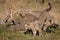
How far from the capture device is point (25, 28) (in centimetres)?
852

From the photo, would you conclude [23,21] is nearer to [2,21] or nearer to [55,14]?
[2,21]

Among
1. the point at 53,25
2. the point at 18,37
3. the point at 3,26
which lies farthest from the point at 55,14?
the point at 18,37

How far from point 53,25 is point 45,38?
162cm

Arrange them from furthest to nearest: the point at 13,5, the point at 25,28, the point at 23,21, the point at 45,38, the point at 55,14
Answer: the point at 13,5 → the point at 55,14 → the point at 23,21 → the point at 25,28 → the point at 45,38

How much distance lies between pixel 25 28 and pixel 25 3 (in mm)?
4962

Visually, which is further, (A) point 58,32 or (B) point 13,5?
(B) point 13,5

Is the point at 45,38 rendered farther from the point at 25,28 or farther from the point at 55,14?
the point at 55,14

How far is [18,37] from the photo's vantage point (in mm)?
8141

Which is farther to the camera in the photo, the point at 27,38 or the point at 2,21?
the point at 2,21

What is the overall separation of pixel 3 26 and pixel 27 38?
1468mm

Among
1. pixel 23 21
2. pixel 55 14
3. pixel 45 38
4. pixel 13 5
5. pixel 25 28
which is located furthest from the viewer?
pixel 13 5

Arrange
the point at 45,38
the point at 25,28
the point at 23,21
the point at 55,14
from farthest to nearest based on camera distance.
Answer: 1. the point at 55,14
2. the point at 23,21
3. the point at 25,28
4. the point at 45,38

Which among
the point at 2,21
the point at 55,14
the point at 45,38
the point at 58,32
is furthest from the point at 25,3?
the point at 45,38

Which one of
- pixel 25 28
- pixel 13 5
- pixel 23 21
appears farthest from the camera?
pixel 13 5
